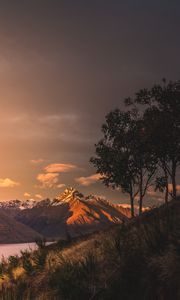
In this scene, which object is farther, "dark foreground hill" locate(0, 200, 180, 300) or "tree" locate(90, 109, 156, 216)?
"tree" locate(90, 109, 156, 216)

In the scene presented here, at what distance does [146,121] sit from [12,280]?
100ft

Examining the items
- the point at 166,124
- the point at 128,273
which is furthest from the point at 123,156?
the point at 128,273

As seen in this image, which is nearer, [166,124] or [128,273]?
[128,273]

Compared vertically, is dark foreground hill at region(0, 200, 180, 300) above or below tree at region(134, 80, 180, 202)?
below

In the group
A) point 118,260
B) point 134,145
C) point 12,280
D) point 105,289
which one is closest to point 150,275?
point 105,289

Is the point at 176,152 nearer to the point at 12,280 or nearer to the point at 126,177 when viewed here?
the point at 126,177

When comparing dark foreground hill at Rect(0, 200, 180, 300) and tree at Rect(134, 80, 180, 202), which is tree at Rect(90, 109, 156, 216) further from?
dark foreground hill at Rect(0, 200, 180, 300)

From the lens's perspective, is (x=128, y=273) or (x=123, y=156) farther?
(x=123, y=156)

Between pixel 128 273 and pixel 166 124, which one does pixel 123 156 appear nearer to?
pixel 166 124

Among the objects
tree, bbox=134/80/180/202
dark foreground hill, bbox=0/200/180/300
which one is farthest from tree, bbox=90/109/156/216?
dark foreground hill, bbox=0/200/180/300

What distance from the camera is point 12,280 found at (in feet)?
71.4

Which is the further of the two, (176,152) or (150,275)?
(176,152)

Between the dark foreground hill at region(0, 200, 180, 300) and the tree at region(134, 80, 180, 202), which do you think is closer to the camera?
the dark foreground hill at region(0, 200, 180, 300)

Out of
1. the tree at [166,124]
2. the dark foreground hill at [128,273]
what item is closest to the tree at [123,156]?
the tree at [166,124]
